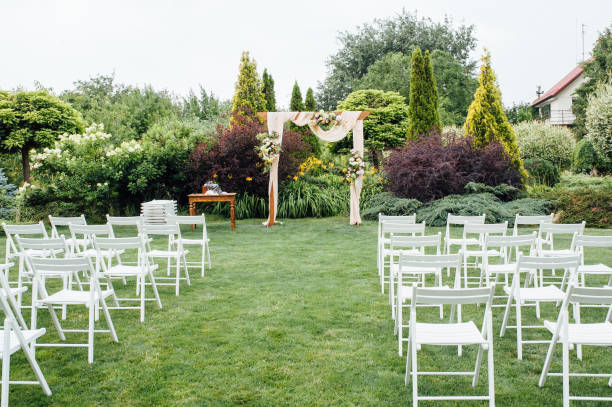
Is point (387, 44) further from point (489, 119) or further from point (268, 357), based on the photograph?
point (268, 357)

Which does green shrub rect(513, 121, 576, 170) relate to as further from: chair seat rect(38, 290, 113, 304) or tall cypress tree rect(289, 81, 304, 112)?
chair seat rect(38, 290, 113, 304)

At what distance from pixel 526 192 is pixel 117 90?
28.2 m

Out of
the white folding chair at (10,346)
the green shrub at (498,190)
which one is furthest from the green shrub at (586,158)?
the white folding chair at (10,346)

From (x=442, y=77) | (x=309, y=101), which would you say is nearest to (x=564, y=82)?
(x=442, y=77)

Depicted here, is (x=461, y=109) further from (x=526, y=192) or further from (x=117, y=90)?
(x=117, y=90)

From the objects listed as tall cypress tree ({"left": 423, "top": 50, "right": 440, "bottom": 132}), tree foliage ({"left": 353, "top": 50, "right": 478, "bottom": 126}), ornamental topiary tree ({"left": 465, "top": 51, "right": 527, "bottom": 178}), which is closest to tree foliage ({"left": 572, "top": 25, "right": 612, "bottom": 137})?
tree foliage ({"left": 353, "top": 50, "right": 478, "bottom": 126})

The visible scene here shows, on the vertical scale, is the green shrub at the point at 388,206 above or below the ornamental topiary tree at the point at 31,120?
below

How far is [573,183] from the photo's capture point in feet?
55.2

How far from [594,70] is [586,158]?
9.80m

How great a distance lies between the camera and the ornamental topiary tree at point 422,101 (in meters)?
16.8

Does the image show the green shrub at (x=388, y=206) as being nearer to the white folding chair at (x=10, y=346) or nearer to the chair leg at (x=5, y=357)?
the white folding chair at (x=10, y=346)

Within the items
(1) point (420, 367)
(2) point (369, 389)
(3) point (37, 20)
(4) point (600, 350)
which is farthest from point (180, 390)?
(3) point (37, 20)

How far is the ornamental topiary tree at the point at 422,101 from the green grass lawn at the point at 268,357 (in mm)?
11019

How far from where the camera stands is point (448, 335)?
133 inches
